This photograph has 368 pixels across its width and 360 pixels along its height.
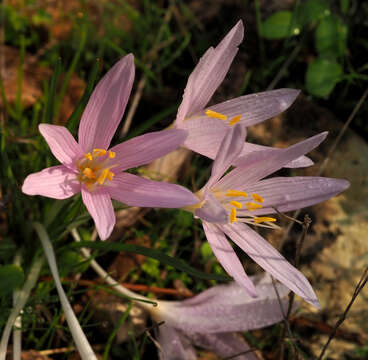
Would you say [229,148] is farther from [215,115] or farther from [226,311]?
[226,311]

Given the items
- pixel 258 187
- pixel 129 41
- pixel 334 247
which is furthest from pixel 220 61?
pixel 129 41

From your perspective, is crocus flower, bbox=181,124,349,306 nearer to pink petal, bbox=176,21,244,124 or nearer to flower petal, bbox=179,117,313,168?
flower petal, bbox=179,117,313,168

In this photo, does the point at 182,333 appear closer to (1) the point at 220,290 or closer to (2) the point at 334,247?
(1) the point at 220,290

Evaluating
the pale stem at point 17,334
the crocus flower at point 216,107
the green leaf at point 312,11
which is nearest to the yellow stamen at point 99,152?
the crocus flower at point 216,107

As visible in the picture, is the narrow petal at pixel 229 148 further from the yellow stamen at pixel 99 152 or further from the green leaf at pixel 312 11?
the green leaf at pixel 312 11

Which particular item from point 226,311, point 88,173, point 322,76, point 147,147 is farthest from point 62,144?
point 322,76

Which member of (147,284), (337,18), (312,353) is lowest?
(312,353)

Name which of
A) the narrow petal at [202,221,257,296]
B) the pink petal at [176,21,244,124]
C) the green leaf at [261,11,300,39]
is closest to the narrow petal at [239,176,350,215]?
the narrow petal at [202,221,257,296]
